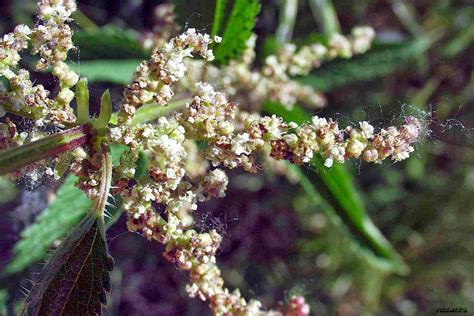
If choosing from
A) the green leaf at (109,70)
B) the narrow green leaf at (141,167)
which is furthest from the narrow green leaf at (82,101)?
the green leaf at (109,70)

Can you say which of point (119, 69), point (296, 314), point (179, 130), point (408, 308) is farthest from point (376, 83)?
point (179, 130)

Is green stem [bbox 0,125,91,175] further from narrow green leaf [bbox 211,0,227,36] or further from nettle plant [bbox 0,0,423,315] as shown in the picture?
narrow green leaf [bbox 211,0,227,36]

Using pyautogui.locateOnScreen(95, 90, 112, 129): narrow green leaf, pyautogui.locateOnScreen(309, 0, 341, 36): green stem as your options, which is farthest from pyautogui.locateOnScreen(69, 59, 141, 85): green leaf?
pyautogui.locateOnScreen(309, 0, 341, 36): green stem

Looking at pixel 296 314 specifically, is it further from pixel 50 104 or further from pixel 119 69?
pixel 119 69

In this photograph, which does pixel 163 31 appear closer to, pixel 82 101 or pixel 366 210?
A: pixel 82 101

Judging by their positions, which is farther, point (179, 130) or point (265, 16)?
point (265, 16)

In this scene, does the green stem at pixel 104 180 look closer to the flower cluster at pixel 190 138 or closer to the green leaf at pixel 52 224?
the flower cluster at pixel 190 138

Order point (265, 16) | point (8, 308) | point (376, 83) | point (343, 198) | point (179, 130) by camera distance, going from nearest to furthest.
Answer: point (179, 130) → point (8, 308) → point (343, 198) → point (265, 16) → point (376, 83)
